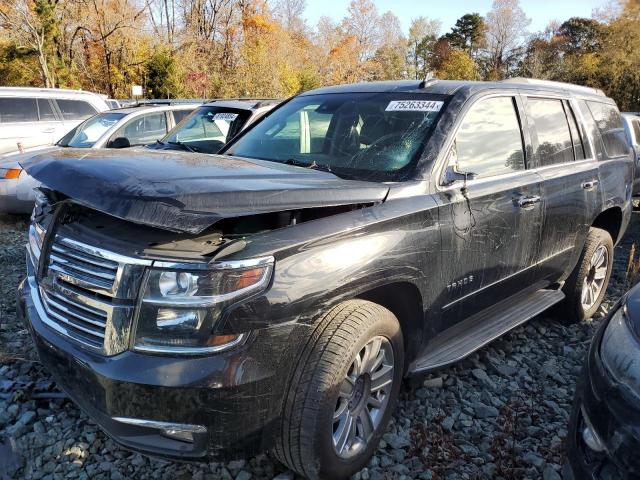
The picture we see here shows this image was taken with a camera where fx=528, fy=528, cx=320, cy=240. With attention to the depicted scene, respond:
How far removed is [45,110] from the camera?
10.5 metres

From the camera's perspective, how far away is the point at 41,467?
264 cm

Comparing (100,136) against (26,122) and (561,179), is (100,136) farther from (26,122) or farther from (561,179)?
(561,179)

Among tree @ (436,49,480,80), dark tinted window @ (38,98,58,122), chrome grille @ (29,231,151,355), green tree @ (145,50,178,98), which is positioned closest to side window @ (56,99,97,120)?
dark tinted window @ (38,98,58,122)

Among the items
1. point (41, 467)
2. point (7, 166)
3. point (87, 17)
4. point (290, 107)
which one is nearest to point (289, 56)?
point (87, 17)

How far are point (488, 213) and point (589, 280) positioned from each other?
2.15 m

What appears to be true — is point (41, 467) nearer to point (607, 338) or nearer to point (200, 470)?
point (200, 470)

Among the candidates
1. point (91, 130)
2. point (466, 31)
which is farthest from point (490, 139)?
point (466, 31)

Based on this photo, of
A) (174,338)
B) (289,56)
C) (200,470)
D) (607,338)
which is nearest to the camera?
(174,338)

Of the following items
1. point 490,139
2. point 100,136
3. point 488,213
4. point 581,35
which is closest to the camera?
point 488,213

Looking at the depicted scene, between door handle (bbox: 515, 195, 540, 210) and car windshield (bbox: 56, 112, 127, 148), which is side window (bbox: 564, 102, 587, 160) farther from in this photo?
car windshield (bbox: 56, 112, 127, 148)

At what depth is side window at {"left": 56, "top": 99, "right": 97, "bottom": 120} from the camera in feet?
35.3

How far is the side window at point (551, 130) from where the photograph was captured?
150 inches

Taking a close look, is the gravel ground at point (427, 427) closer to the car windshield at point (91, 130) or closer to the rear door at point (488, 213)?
the rear door at point (488, 213)

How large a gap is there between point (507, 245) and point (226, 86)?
28.3 metres
